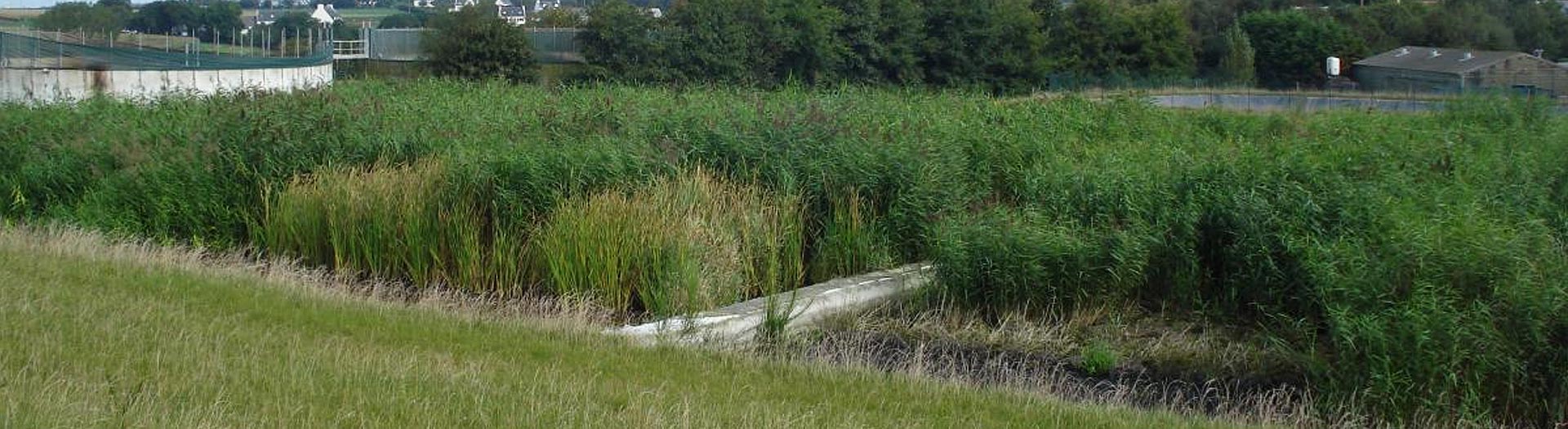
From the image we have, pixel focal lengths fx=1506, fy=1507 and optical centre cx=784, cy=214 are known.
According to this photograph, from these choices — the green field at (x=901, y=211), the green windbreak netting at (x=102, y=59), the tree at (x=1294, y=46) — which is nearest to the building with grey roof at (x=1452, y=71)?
the tree at (x=1294, y=46)

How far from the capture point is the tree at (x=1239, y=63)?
5816 cm

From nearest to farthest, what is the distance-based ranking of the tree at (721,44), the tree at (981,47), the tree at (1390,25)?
the tree at (721,44), the tree at (981,47), the tree at (1390,25)

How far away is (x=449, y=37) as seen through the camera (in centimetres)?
4797

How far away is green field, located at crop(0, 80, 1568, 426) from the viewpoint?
10242mm

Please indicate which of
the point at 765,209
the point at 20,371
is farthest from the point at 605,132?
the point at 20,371

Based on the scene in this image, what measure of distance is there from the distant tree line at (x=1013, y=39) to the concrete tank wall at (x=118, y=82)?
11646mm

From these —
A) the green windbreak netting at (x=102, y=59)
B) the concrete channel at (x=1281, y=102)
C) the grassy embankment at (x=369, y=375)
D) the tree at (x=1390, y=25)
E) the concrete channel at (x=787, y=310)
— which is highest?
the tree at (x=1390, y=25)

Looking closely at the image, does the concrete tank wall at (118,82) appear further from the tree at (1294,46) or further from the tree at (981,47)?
the tree at (1294,46)

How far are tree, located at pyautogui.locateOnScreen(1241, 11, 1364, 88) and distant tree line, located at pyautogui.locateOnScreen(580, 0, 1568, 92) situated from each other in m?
0.07

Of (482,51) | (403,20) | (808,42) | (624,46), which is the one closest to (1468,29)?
(808,42)

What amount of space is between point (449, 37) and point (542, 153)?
34.2 m

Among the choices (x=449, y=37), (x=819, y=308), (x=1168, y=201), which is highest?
(x=449, y=37)

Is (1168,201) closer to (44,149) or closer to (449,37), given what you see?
(44,149)

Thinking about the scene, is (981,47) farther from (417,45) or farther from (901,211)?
(901,211)
